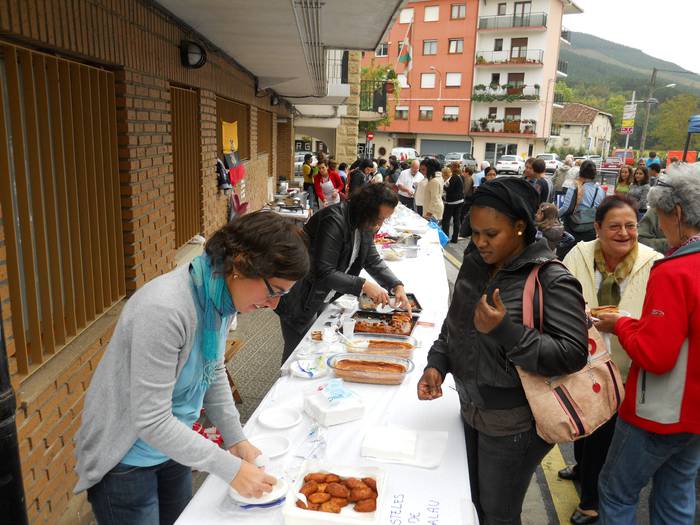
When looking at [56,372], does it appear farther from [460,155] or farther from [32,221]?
[460,155]

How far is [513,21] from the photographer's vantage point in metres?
41.8

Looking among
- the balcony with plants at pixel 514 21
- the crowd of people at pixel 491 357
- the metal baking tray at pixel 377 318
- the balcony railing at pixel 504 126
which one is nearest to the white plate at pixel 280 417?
the crowd of people at pixel 491 357

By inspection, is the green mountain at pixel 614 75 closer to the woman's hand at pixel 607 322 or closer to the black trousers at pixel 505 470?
the woman's hand at pixel 607 322

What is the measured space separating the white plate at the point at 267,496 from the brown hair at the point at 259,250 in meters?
0.74

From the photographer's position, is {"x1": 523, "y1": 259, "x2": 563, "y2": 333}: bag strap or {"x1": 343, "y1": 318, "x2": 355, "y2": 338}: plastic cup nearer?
{"x1": 523, "y1": 259, "x2": 563, "y2": 333}: bag strap

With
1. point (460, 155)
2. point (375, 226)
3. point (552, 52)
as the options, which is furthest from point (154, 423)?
point (552, 52)

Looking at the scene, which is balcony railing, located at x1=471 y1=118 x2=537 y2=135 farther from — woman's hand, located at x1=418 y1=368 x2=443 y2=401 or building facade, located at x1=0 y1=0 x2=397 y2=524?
woman's hand, located at x1=418 y1=368 x2=443 y2=401

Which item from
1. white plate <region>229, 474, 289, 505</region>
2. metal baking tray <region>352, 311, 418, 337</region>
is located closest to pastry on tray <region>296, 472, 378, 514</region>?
white plate <region>229, 474, 289, 505</region>

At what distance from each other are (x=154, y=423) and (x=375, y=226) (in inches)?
85.9

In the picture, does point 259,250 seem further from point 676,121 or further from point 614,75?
point 614,75

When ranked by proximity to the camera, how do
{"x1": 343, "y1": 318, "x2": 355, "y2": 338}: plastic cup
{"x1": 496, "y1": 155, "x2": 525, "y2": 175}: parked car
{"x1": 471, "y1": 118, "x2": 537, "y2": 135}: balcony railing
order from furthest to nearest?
1. {"x1": 471, "y1": 118, "x2": 537, "y2": 135}: balcony railing
2. {"x1": 496, "y1": 155, "x2": 525, "y2": 175}: parked car
3. {"x1": 343, "y1": 318, "x2": 355, "y2": 338}: plastic cup

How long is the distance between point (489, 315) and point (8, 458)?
1467mm

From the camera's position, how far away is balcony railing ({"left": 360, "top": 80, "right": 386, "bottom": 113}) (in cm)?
2281

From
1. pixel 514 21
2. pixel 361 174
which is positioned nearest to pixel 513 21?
pixel 514 21
